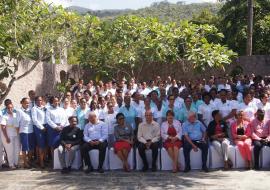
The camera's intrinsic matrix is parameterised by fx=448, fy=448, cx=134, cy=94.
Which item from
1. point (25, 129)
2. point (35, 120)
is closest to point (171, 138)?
point (35, 120)

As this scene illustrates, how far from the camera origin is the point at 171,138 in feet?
32.0

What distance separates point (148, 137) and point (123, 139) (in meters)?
0.55

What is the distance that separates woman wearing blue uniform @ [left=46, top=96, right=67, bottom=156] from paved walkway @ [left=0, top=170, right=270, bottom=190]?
2.45ft

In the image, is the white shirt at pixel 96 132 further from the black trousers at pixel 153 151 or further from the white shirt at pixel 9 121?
the white shirt at pixel 9 121

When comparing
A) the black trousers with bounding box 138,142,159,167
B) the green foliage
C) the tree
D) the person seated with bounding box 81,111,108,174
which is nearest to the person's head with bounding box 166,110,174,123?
the black trousers with bounding box 138,142,159,167

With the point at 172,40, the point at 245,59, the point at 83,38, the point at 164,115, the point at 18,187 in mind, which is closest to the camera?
the point at 18,187

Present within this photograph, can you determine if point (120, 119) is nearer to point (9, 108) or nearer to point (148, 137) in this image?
point (148, 137)

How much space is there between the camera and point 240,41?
24.5 meters

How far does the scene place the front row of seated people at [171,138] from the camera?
9.70m

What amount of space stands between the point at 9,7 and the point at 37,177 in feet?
12.9

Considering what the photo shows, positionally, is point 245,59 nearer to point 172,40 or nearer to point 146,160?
point 172,40

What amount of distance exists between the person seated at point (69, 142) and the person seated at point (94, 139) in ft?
0.55

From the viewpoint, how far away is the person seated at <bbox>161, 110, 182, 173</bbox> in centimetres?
964

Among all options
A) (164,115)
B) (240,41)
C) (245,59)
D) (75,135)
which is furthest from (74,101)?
(240,41)
